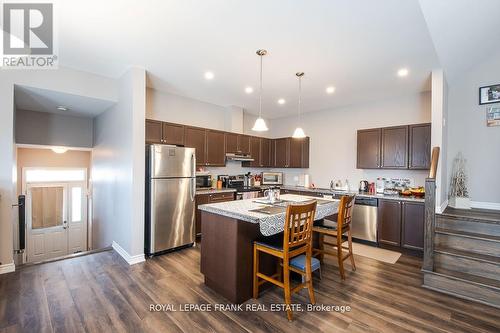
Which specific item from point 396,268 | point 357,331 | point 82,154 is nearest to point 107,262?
point 357,331

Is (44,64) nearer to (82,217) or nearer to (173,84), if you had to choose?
(173,84)

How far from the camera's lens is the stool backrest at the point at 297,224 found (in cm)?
211

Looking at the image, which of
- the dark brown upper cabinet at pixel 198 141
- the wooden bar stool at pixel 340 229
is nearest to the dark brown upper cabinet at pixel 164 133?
the dark brown upper cabinet at pixel 198 141

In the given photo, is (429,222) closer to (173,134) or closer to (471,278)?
(471,278)

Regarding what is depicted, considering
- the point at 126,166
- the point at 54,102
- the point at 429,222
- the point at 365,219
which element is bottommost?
the point at 365,219

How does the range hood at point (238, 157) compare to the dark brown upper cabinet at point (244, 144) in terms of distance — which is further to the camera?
the dark brown upper cabinet at point (244, 144)

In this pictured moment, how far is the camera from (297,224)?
2.21 m

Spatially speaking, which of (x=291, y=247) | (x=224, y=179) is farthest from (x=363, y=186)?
(x=291, y=247)

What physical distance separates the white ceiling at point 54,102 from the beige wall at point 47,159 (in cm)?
149

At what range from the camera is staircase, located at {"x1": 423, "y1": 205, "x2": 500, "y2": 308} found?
8.11 feet

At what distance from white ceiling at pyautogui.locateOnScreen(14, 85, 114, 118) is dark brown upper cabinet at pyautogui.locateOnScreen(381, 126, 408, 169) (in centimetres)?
490

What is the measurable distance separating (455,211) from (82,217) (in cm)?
769

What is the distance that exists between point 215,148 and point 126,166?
189cm

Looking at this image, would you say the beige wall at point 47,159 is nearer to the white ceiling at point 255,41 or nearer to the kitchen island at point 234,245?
the white ceiling at point 255,41
